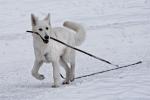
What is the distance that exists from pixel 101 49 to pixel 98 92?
622 centimetres

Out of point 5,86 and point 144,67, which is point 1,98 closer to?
point 5,86

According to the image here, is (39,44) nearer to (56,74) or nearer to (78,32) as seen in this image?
(56,74)

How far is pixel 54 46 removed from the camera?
776 cm

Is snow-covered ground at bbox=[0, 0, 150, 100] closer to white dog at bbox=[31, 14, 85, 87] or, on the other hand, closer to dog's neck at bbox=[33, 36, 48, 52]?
white dog at bbox=[31, 14, 85, 87]

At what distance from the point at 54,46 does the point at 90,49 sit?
17.1 feet

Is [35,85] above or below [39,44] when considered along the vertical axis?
below

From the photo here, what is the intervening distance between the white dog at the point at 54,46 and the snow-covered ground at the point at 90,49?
0.35m

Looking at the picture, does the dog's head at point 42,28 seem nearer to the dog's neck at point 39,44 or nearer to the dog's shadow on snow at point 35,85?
the dog's neck at point 39,44

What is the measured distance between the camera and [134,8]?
786 inches

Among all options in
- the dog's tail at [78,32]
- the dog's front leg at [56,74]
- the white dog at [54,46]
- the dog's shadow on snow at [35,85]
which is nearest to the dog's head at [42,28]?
the white dog at [54,46]

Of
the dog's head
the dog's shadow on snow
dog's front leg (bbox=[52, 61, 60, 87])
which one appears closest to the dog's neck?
the dog's head

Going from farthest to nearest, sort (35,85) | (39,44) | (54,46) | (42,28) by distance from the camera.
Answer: (35,85)
(54,46)
(39,44)
(42,28)

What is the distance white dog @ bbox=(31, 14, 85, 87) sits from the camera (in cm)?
755

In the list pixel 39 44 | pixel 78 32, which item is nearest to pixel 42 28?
pixel 39 44
